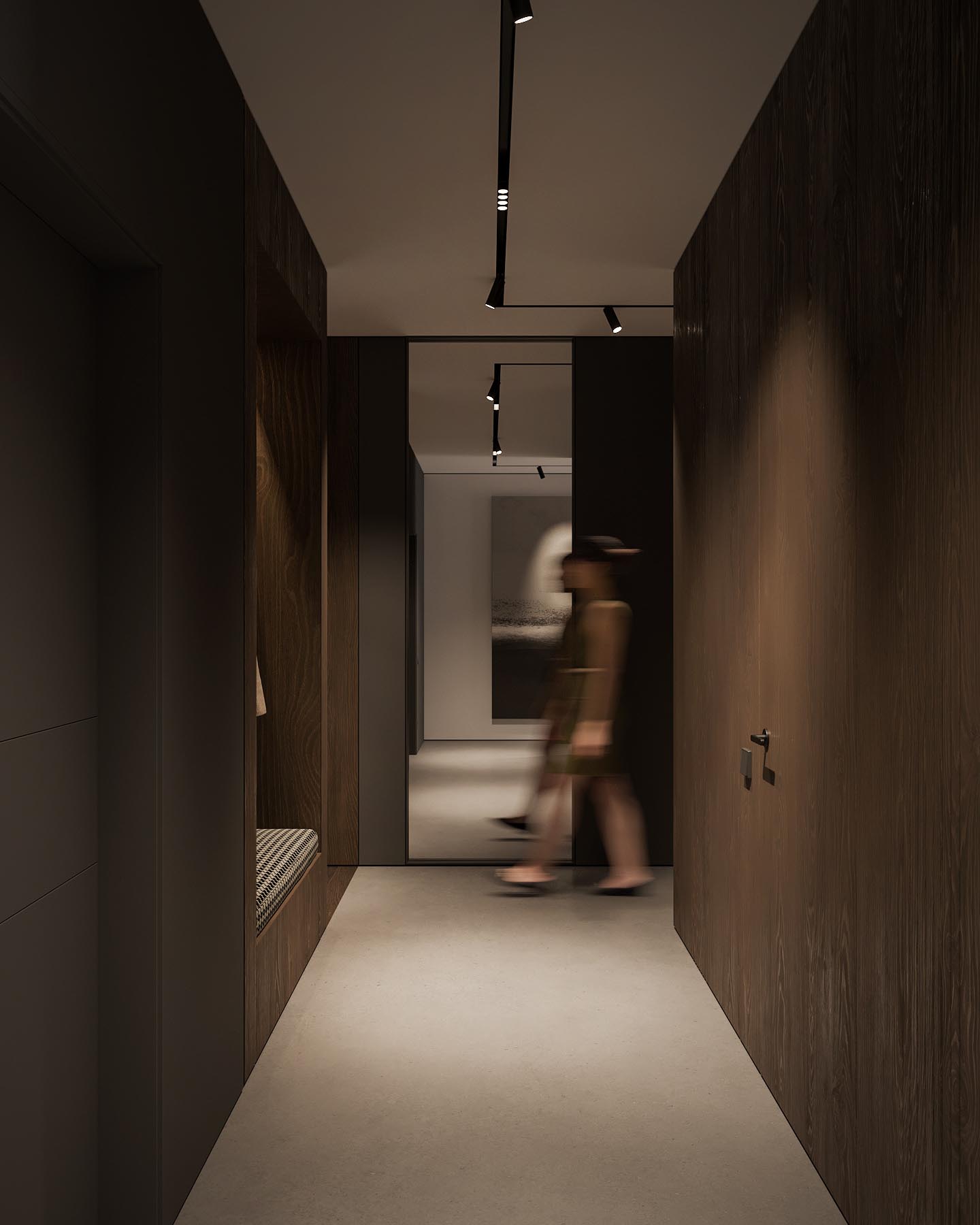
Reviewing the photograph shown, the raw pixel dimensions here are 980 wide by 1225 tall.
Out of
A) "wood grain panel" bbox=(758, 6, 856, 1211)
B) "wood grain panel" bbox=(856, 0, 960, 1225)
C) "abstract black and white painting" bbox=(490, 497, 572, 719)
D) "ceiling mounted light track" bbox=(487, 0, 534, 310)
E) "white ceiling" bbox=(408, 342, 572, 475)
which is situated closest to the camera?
"wood grain panel" bbox=(856, 0, 960, 1225)

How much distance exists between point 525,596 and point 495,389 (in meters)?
4.46

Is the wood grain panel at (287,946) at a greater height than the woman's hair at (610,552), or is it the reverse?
the woman's hair at (610,552)

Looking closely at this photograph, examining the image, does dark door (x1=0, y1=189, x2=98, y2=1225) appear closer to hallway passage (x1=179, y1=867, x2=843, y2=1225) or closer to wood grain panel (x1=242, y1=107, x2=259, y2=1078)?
hallway passage (x1=179, y1=867, x2=843, y2=1225)

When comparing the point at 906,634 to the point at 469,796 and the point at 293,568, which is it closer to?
the point at 293,568

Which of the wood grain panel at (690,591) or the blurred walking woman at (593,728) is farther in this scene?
the blurred walking woman at (593,728)

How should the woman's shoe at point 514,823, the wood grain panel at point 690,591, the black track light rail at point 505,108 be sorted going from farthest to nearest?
1. the woman's shoe at point 514,823
2. the wood grain panel at point 690,591
3. the black track light rail at point 505,108

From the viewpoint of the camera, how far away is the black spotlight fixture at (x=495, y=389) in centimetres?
605

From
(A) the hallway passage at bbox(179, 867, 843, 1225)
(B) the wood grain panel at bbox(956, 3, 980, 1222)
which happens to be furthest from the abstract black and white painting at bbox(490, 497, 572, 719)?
(B) the wood grain panel at bbox(956, 3, 980, 1222)

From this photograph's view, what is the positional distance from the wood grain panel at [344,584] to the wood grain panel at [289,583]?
114 cm

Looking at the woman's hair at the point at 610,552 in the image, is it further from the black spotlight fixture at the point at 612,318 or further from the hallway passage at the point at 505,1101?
the hallway passage at the point at 505,1101

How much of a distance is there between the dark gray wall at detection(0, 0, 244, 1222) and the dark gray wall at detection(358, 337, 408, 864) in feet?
8.48

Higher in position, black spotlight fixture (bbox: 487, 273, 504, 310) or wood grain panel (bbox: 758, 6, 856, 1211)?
black spotlight fixture (bbox: 487, 273, 504, 310)

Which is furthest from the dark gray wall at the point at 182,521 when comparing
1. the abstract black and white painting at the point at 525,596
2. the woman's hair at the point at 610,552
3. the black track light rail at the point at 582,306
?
the abstract black and white painting at the point at 525,596

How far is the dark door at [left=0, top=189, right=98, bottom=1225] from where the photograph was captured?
177 centimetres
